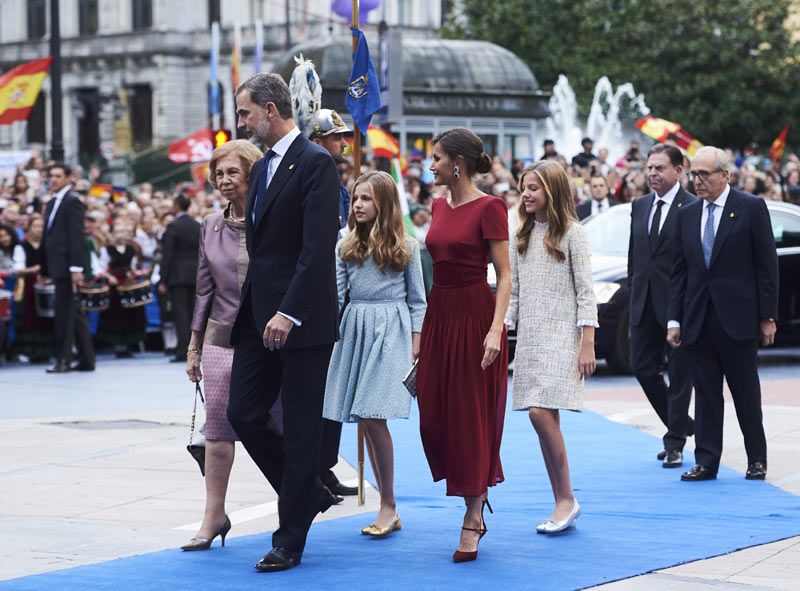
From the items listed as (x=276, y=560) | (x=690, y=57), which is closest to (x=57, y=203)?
(x=276, y=560)

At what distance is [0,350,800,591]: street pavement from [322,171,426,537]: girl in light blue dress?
2.27 feet

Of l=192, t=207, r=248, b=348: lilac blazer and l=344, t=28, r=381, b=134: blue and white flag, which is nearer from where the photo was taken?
l=192, t=207, r=248, b=348: lilac blazer

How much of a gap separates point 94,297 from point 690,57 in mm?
42971

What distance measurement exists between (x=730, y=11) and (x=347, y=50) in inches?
858

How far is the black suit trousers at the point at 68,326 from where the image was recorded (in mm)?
17469

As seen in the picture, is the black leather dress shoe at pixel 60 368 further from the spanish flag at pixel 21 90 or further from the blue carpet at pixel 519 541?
the spanish flag at pixel 21 90

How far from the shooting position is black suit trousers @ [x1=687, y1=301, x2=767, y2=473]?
9883mm

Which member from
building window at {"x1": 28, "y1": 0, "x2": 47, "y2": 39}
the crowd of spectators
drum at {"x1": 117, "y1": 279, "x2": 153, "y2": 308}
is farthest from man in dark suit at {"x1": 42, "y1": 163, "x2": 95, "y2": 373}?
building window at {"x1": 28, "y1": 0, "x2": 47, "y2": 39}

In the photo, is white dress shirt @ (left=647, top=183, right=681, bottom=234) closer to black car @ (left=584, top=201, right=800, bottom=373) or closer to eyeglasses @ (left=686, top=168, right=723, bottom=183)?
eyeglasses @ (left=686, top=168, right=723, bottom=183)

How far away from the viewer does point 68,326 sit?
17547mm

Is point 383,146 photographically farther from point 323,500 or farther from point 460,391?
point 323,500

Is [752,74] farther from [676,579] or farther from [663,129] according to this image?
[676,579]

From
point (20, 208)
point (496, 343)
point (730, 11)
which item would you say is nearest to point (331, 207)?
point (496, 343)

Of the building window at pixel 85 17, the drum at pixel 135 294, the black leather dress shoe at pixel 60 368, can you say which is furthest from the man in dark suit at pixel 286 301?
the building window at pixel 85 17
